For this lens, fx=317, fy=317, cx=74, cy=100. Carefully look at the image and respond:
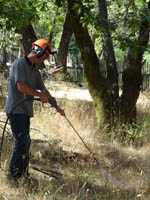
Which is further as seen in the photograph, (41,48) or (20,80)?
(41,48)

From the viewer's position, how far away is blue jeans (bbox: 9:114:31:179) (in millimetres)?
4105

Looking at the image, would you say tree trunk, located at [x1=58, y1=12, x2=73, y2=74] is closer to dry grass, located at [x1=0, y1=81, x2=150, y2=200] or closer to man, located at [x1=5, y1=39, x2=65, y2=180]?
dry grass, located at [x1=0, y1=81, x2=150, y2=200]

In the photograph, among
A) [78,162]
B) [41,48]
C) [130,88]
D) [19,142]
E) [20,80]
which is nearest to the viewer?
[20,80]

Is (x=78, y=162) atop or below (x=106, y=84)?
below

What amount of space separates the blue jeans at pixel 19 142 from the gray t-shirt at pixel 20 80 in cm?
10

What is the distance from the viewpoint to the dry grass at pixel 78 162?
4051mm

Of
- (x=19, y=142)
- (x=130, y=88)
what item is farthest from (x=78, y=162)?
(x=130, y=88)

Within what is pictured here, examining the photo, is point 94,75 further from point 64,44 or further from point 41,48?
point 64,44

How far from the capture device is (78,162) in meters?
5.36

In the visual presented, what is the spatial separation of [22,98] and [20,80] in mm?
345

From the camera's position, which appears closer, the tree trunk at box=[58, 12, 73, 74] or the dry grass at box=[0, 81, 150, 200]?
the dry grass at box=[0, 81, 150, 200]

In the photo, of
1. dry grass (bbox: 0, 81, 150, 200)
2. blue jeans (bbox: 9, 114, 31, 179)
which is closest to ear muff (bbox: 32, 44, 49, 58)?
blue jeans (bbox: 9, 114, 31, 179)

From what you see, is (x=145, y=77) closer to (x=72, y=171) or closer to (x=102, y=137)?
(x=102, y=137)

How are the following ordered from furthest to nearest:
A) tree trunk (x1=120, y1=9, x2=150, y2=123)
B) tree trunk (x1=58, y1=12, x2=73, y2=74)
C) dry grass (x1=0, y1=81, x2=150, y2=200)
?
tree trunk (x1=58, y1=12, x2=73, y2=74)
tree trunk (x1=120, y1=9, x2=150, y2=123)
dry grass (x1=0, y1=81, x2=150, y2=200)
